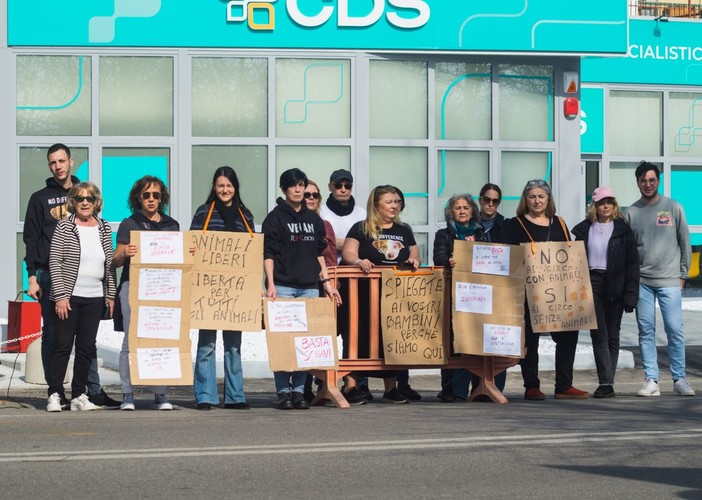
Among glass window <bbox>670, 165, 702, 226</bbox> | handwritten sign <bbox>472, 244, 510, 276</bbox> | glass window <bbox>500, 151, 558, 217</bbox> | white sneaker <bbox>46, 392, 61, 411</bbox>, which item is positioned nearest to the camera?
white sneaker <bbox>46, 392, 61, 411</bbox>

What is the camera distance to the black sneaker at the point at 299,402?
444 inches

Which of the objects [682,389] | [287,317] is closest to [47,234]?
[287,317]

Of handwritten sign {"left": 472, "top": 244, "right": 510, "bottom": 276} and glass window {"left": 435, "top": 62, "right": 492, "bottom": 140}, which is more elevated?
glass window {"left": 435, "top": 62, "right": 492, "bottom": 140}

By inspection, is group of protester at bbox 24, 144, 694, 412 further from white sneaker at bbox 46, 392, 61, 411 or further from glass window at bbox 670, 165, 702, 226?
glass window at bbox 670, 165, 702, 226

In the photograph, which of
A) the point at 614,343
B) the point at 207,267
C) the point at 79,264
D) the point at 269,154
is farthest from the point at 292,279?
the point at 269,154

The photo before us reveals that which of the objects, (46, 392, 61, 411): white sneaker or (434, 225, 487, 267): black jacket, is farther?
(434, 225, 487, 267): black jacket

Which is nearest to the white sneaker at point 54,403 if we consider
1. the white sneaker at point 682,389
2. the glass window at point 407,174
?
the white sneaker at point 682,389

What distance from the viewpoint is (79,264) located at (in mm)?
11070

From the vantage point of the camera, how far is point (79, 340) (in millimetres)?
11234

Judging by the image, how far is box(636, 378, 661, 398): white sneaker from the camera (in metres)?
12.4

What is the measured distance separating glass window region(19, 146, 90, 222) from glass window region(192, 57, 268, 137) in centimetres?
141

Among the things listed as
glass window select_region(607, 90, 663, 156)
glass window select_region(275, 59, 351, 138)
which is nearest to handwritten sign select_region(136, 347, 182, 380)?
glass window select_region(275, 59, 351, 138)

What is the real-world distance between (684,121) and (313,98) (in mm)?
11877

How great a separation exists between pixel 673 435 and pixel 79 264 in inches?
180
